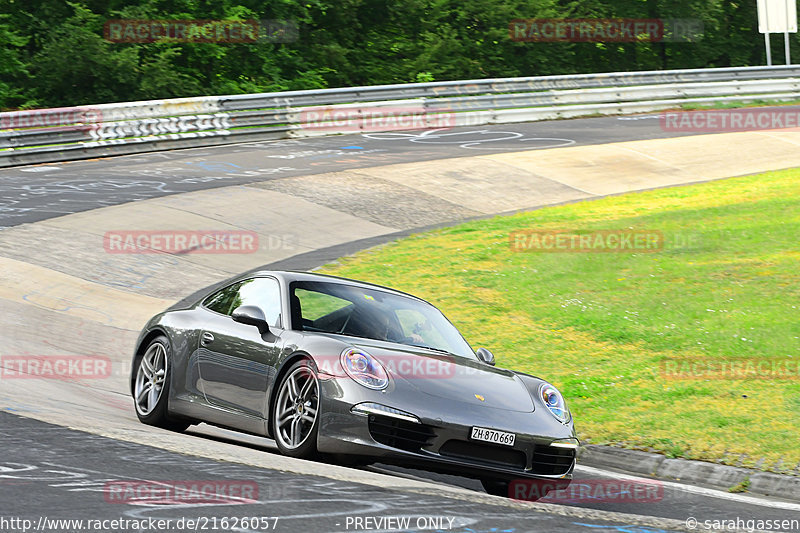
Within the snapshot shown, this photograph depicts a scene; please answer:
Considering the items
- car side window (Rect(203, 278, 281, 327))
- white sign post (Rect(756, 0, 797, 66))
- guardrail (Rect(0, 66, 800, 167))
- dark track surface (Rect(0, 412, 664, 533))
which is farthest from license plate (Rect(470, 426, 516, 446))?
white sign post (Rect(756, 0, 797, 66))

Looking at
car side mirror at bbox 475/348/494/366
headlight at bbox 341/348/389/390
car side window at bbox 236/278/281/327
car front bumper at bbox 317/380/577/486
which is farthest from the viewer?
car side mirror at bbox 475/348/494/366

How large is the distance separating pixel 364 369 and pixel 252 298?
1.66 m

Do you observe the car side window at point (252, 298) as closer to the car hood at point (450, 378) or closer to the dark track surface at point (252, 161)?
the car hood at point (450, 378)

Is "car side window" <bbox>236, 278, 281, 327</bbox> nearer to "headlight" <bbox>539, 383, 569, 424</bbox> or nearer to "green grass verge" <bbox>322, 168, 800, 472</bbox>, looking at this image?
"headlight" <bbox>539, 383, 569, 424</bbox>

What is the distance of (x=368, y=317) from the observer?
7.82 m

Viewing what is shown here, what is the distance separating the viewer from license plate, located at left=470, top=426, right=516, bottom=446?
666 cm

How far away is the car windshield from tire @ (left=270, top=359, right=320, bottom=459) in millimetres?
548

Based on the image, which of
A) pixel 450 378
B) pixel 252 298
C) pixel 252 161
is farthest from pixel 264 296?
pixel 252 161

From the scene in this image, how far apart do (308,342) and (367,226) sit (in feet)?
A: 40.5

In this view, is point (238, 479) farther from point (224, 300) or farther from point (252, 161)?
point (252, 161)

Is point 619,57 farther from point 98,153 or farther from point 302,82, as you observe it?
point 98,153

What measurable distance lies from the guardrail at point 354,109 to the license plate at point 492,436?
18.1m

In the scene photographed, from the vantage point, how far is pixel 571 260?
Result: 1584cm

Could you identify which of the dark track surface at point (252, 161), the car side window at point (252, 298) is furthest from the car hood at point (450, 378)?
the dark track surface at point (252, 161)
